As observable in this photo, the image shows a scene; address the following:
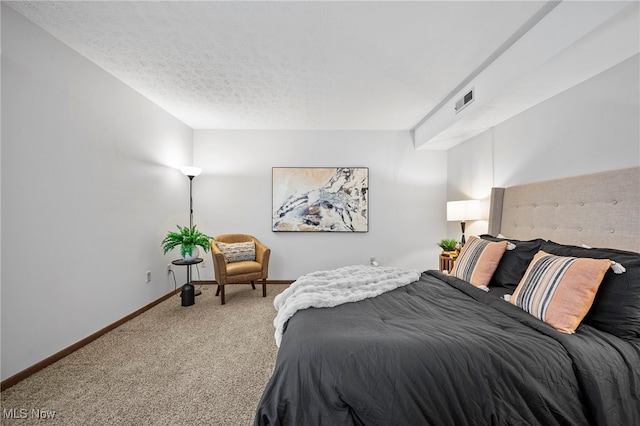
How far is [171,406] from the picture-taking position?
174 cm

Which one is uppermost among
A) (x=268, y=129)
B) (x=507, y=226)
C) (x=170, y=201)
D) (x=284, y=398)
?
(x=268, y=129)

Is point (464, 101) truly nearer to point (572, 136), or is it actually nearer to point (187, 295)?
point (572, 136)

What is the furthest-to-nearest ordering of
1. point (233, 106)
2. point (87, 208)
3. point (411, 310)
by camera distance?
point (233, 106) → point (87, 208) → point (411, 310)

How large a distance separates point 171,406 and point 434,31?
3.24 meters

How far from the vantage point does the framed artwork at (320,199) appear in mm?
4633

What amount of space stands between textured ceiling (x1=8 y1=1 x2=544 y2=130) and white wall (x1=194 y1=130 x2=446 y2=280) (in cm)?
107

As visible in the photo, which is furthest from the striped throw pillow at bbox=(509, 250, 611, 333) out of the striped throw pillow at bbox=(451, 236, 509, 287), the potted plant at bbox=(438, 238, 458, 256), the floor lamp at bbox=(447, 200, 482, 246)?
the potted plant at bbox=(438, 238, 458, 256)

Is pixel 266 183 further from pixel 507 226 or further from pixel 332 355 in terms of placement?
pixel 332 355

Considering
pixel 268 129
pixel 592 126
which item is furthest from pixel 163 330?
pixel 592 126

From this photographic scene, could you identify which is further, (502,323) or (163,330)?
(163,330)

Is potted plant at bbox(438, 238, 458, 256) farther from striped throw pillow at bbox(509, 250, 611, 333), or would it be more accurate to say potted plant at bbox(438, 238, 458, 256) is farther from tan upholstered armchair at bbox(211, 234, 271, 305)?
tan upholstered armchair at bbox(211, 234, 271, 305)

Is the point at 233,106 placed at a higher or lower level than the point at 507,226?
higher

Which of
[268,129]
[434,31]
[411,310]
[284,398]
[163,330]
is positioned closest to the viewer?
[284,398]

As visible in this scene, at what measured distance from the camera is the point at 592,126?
7.11 ft
